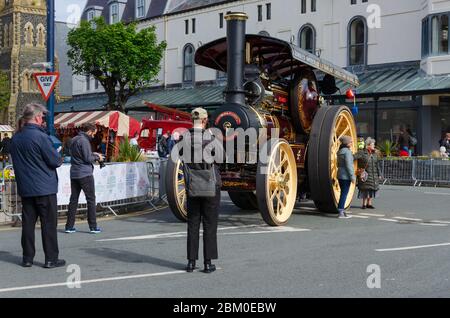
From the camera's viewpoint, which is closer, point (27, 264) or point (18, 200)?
point (27, 264)

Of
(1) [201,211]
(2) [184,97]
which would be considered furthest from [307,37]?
(1) [201,211]

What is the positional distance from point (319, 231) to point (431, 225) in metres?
2.20

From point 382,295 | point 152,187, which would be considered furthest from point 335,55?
point 382,295

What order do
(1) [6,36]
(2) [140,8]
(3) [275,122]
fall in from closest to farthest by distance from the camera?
(3) [275,122] → (2) [140,8] → (1) [6,36]

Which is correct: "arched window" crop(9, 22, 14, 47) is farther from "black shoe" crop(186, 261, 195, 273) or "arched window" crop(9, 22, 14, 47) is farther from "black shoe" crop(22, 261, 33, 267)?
"black shoe" crop(186, 261, 195, 273)

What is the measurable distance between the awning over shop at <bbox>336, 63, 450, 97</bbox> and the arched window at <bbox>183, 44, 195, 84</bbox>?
537 inches

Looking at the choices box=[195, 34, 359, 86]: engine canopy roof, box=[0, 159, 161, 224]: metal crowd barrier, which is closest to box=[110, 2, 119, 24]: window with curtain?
box=[0, 159, 161, 224]: metal crowd barrier

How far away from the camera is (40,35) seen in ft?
208

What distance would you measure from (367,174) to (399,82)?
52.4 ft

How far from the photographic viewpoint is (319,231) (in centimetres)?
1041

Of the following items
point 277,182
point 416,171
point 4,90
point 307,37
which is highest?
point 307,37

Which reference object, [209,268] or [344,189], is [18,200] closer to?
→ [209,268]

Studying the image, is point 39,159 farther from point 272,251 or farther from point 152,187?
point 152,187

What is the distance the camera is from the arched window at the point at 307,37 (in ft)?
115
